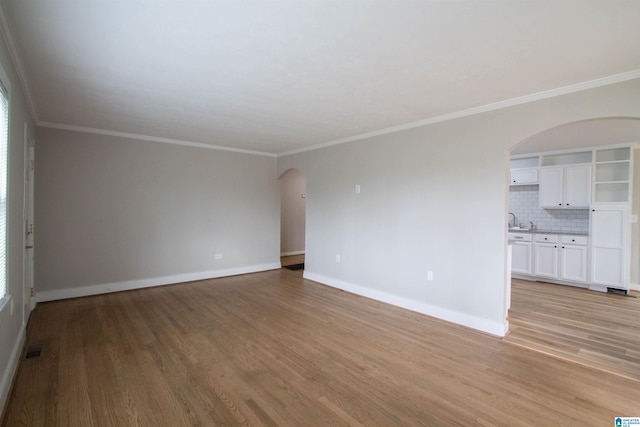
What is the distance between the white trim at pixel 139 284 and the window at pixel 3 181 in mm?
2629

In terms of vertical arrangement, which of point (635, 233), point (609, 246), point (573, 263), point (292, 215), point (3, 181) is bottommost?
point (573, 263)

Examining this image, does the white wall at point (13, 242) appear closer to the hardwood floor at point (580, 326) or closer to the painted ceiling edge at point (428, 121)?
the painted ceiling edge at point (428, 121)

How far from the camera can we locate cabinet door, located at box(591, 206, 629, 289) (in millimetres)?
5020

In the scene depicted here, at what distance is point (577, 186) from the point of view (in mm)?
5539

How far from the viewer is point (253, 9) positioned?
1758 millimetres

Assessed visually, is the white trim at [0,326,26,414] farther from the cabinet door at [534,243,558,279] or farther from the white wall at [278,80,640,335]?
the cabinet door at [534,243,558,279]

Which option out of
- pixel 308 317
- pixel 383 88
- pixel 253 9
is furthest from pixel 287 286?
pixel 253 9

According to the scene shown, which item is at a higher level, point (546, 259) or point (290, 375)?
point (546, 259)

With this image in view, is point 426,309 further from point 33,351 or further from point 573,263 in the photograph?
point 33,351

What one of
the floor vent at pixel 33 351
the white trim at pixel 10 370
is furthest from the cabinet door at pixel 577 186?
the floor vent at pixel 33 351

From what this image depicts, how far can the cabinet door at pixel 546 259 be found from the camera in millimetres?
5621

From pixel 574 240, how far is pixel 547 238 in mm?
389

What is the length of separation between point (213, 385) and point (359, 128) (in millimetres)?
3596

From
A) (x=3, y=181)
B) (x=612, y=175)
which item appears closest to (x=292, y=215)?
(x=3, y=181)
